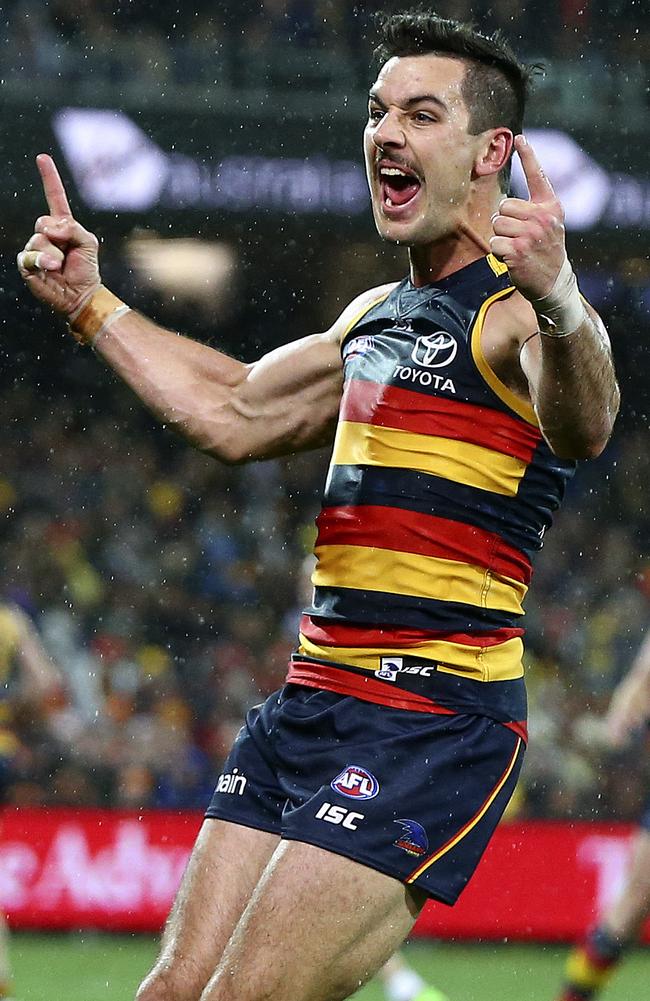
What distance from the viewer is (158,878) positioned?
9.43 metres

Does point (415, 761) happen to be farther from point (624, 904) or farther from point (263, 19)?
point (263, 19)

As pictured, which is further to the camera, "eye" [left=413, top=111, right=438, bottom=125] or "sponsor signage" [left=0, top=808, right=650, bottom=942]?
"sponsor signage" [left=0, top=808, right=650, bottom=942]

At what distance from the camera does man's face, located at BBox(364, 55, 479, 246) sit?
3709mm

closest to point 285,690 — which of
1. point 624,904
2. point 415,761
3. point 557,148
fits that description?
point 415,761

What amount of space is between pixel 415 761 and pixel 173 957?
66 centimetres

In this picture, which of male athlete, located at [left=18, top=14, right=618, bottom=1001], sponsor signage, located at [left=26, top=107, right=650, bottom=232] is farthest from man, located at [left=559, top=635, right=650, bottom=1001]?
sponsor signage, located at [left=26, top=107, right=650, bottom=232]

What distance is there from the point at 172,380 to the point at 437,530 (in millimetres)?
871

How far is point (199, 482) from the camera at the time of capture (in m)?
14.5

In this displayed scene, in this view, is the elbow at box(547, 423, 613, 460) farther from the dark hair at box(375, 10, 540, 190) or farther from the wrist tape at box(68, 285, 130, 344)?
the wrist tape at box(68, 285, 130, 344)

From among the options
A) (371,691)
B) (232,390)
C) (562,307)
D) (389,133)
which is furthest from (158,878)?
(562,307)

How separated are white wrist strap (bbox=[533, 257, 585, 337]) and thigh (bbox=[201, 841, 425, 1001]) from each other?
1.13 meters

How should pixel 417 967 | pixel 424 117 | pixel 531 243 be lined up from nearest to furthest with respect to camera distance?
pixel 531 243
pixel 424 117
pixel 417 967

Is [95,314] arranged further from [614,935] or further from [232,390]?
[614,935]

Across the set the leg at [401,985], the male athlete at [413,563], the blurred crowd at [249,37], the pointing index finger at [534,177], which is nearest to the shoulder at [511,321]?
the male athlete at [413,563]
